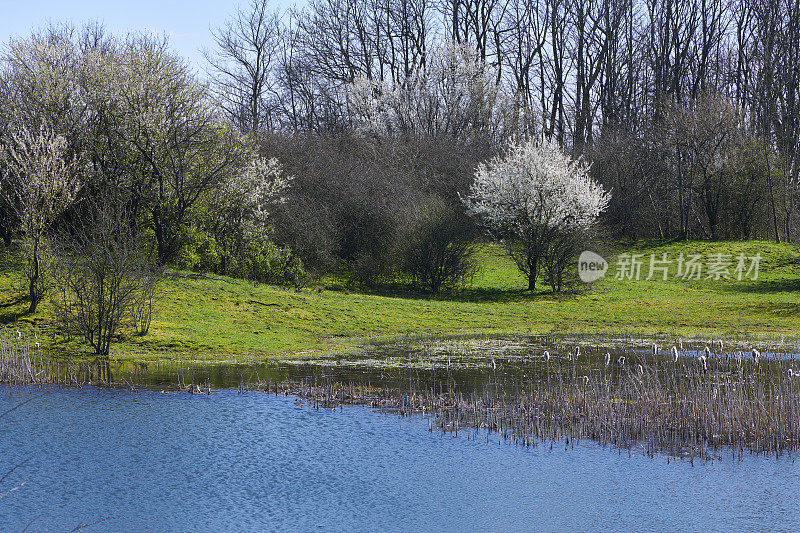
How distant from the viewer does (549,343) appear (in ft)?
69.8

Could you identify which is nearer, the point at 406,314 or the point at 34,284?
the point at 34,284

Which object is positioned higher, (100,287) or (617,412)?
(100,287)

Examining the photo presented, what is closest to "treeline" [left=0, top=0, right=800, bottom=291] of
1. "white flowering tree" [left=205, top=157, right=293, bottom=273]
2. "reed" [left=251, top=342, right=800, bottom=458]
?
"white flowering tree" [left=205, top=157, right=293, bottom=273]

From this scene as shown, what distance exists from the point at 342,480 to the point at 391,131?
148ft

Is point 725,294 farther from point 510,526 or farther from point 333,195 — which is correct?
point 510,526

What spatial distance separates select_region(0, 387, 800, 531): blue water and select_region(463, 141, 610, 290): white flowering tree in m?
23.3

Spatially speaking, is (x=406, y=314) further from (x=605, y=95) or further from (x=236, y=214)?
(x=605, y=95)

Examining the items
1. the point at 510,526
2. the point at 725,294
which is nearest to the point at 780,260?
the point at 725,294

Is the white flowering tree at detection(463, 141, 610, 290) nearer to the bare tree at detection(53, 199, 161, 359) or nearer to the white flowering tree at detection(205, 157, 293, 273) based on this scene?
the white flowering tree at detection(205, 157, 293, 273)

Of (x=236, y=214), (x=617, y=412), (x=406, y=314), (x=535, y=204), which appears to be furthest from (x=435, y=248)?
(x=617, y=412)

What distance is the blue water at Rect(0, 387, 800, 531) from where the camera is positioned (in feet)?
26.0

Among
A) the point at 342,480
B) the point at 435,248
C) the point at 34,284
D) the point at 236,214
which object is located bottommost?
the point at 342,480

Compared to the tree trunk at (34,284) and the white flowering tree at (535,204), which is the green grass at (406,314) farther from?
the white flowering tree at (535,204)

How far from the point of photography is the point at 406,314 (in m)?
26.8
